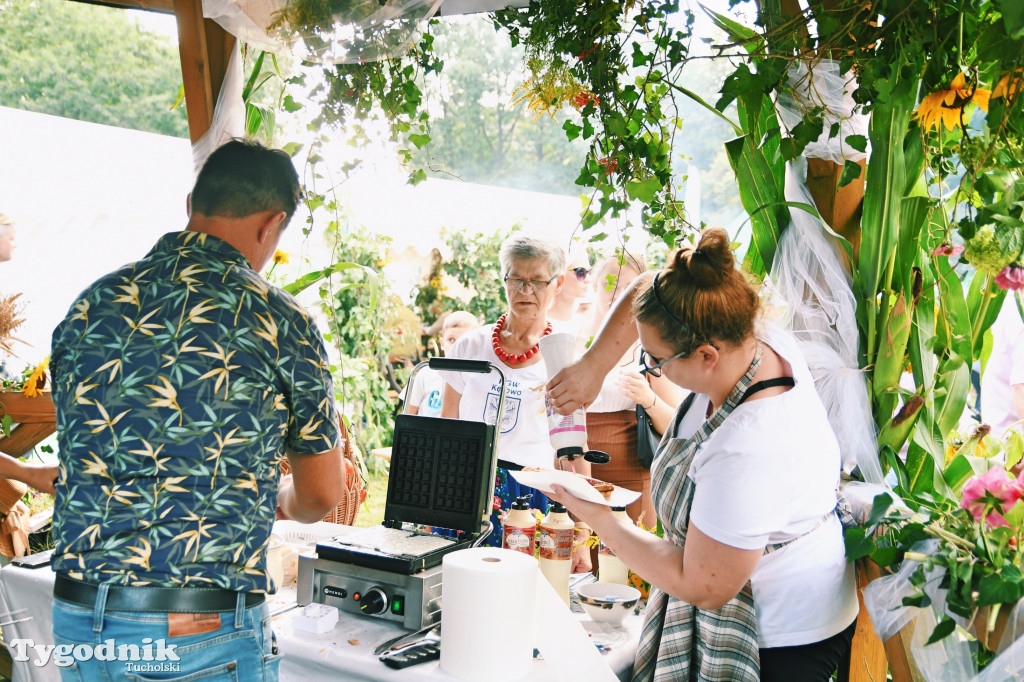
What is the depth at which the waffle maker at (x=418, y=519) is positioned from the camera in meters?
1.69

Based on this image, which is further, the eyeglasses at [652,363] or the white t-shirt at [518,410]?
the white t-shirt at [518,410]

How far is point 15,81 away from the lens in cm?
823

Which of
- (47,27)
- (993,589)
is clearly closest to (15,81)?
(47,27)

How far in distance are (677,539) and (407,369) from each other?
6.19 meters

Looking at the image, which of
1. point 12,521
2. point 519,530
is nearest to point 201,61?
point 519,530

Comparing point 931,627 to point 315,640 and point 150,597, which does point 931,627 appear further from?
point 150,597

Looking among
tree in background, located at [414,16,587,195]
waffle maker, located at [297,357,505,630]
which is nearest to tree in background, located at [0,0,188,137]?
tree in background, located at [414,16,587,195]

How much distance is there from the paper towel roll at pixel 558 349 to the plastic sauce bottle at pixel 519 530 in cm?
35

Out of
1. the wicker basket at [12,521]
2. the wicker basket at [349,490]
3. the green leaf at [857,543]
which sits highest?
the green leaf at [857,543]

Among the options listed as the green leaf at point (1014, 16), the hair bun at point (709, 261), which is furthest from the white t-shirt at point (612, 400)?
the green leaf at point (1014, 16)

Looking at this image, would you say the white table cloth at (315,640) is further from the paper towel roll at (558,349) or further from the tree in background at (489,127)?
the tree in background at (489,127)

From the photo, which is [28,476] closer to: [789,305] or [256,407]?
[256,407]

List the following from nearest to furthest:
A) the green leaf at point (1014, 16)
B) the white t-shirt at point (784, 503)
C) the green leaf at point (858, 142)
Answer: the green leaf at point (1014, 16), the white t-shirt at point (784, 503), the green leaf at point (858, 142)

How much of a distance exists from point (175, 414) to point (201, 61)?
170 cm
